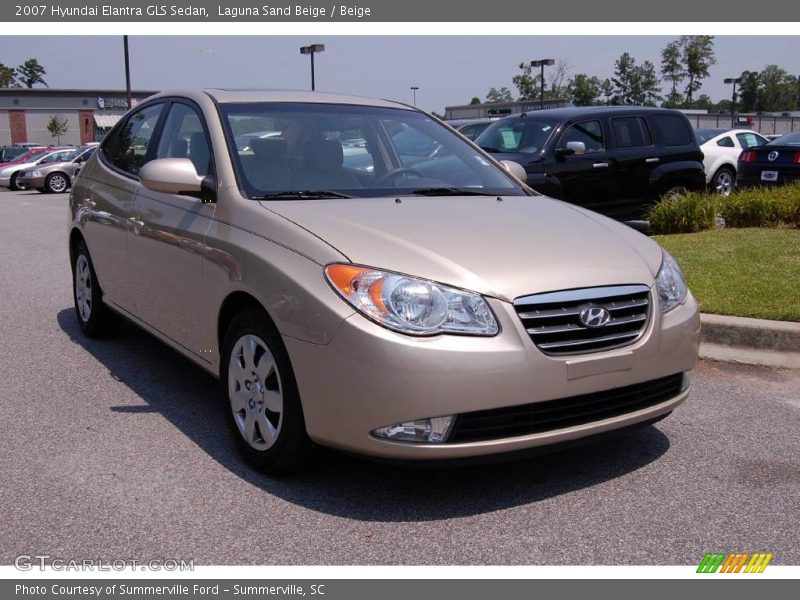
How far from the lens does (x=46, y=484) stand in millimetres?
3758

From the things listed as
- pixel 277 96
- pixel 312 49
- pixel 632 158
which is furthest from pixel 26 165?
pixel 277 96

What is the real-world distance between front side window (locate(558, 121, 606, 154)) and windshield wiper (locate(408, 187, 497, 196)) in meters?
6.28

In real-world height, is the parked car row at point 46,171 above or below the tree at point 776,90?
below

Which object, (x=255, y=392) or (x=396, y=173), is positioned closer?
(x=255, y=392)

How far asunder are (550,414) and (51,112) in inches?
3241

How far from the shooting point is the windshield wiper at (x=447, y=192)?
178 inches

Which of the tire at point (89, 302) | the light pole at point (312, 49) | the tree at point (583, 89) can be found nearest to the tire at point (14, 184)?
the light pole at point (312, 49)

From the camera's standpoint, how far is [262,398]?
3.78 meters

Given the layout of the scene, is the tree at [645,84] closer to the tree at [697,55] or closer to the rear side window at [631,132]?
the tree at [697,55]

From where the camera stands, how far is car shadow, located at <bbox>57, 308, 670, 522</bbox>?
3.56m

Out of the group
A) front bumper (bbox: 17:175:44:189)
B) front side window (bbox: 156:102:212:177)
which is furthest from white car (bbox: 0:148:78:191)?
front side window (bbox: 156:102:212:177)

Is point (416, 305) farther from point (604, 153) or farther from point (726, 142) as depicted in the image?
point (726, 142)

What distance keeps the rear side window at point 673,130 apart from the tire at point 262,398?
29.4 feet

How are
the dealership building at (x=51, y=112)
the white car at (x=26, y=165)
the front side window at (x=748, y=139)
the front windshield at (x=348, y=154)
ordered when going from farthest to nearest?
the dealership building at (x=51, y=112) < the white car at (x=26, y=165) < the front side window at (x=748, y=139) < the front windshield at (x=348, y=154)
